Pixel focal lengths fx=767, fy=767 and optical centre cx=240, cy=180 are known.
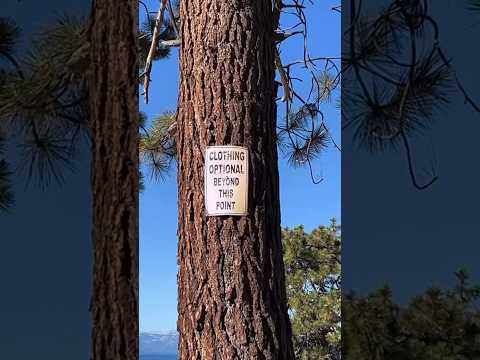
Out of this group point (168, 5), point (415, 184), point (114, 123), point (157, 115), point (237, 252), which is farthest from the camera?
point (157, 115)

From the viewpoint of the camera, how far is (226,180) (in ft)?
4.53

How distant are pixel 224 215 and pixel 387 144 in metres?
0.81

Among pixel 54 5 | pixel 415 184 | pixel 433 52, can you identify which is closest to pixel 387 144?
pixel 415 184

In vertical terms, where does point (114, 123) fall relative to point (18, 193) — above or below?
above

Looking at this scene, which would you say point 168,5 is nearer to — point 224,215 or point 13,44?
point 13,44

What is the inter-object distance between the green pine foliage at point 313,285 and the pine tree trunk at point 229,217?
2.39 m

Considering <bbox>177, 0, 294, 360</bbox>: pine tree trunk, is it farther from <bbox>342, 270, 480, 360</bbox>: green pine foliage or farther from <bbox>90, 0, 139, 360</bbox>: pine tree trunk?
<bbox>342, 270, 480, 360</bbox>: green pine foliage

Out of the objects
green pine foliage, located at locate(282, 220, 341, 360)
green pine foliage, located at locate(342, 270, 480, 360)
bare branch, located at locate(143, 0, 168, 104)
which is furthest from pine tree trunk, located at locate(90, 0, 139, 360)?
green pine foliage, located at locate(282, 220, 341, 360)

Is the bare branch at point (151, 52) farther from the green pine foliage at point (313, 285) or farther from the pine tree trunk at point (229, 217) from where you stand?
the green pine foliage at point (313, 285)

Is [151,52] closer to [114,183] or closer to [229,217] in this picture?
[114,183]

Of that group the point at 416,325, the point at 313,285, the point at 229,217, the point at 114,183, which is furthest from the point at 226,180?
the point at 313,285

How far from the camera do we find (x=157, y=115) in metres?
2.98

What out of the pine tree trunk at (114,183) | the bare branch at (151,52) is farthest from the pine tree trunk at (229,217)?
the bare branch at (151,52)

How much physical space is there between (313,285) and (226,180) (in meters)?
2.63
